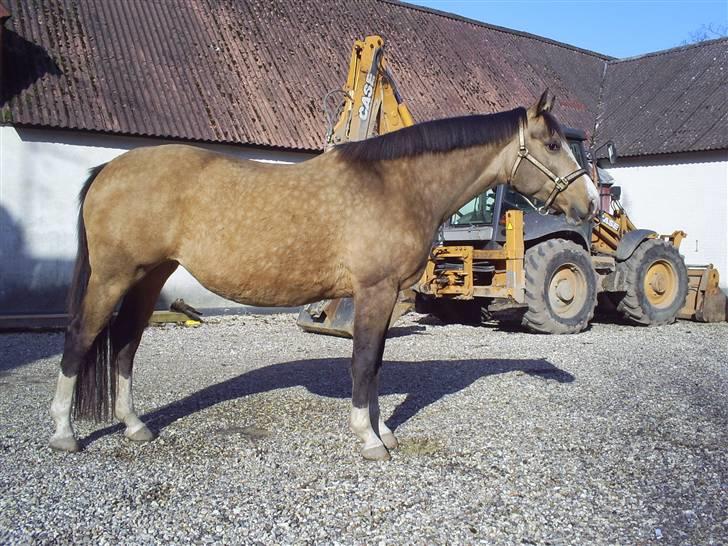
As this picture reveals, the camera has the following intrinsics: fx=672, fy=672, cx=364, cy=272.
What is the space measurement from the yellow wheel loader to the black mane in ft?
14.5

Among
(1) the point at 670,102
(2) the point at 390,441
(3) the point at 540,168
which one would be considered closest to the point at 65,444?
(2) the point at 390,441

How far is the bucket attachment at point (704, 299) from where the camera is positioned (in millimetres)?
11719

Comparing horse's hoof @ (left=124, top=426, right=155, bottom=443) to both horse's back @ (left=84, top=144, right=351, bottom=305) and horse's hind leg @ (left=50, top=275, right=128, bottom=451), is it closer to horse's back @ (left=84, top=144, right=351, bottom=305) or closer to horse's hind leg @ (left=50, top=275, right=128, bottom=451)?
horse's hind leg @ (left=50, top=275, right=128, bottom=451)

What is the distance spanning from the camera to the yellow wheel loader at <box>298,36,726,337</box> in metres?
9.22

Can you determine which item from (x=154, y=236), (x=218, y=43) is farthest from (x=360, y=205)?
(x=218, y=43)

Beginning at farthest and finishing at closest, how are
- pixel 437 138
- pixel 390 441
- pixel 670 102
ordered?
pixel 670 102
pixel 437 138
pixel 390 441

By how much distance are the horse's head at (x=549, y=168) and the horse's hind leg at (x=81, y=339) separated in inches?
111

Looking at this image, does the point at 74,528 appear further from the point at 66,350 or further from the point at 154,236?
the point at 154,236

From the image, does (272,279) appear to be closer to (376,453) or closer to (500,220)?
(376,453)

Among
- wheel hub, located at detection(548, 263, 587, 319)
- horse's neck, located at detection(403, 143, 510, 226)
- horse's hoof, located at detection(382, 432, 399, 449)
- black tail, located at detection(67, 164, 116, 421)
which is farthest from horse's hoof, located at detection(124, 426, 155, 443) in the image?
wheel hub, located at detection(548, 263, 587, 319)

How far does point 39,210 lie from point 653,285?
1034 centimetres

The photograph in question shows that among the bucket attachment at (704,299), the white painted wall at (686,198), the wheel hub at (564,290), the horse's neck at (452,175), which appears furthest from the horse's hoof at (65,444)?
the white painted wall at (686,198)

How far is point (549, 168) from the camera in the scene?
15.4 ft

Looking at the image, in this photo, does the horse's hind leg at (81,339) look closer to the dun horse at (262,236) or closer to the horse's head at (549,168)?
the dun horse at (262,236)
